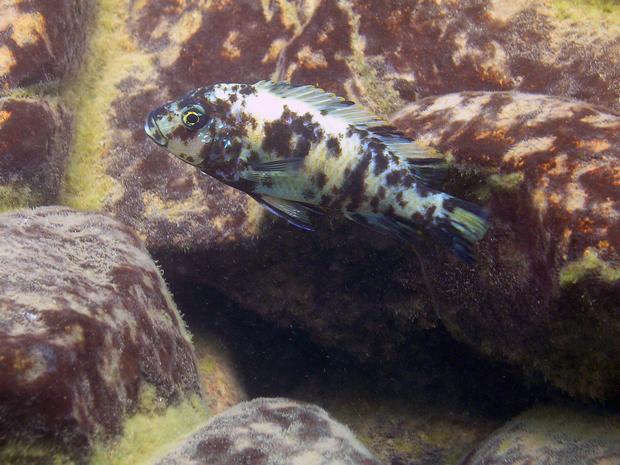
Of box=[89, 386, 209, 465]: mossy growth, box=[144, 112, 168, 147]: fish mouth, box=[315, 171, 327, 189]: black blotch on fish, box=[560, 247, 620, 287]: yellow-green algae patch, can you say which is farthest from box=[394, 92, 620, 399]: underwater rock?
box=[89, 386, 209, 465]: mossy growth

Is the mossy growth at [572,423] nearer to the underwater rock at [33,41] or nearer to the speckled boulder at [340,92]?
the speckled boulder at [340,92]

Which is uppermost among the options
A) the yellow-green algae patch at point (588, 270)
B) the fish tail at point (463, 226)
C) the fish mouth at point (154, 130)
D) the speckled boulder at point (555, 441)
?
the fish mouth at point (154, 130)

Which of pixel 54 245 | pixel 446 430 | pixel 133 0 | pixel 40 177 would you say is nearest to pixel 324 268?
pixel 446 430

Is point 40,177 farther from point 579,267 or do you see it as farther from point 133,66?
point 579,267

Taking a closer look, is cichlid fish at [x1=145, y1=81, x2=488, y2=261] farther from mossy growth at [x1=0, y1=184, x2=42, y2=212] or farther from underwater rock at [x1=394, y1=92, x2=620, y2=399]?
mossy growth at [x1=0, y1=184, x2=42, y2=212]

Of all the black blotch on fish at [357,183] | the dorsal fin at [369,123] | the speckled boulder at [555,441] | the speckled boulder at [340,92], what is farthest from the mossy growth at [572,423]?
the black blotch on fish at [357,183]

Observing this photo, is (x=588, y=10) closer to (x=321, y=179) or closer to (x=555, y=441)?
(x=321, y=179)

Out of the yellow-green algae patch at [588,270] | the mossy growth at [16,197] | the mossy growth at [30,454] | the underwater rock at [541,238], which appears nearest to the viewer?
the mossy growth at [30,454]
